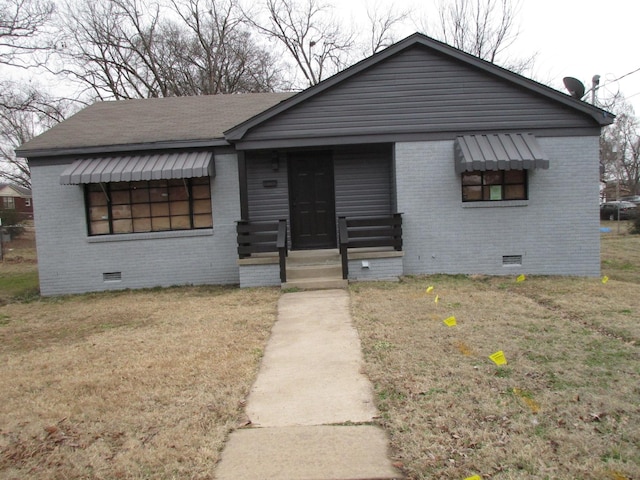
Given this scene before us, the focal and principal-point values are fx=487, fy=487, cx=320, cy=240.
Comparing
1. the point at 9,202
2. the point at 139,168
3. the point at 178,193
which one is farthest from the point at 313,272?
the point at 9,202

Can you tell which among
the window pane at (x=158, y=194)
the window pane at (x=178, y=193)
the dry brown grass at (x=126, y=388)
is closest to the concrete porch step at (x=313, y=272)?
the dry brown grass at (x=126, y=388)

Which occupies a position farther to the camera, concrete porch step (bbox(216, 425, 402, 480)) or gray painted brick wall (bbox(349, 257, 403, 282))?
gray painted brick wall (bbox(349, 257, 403, 282))

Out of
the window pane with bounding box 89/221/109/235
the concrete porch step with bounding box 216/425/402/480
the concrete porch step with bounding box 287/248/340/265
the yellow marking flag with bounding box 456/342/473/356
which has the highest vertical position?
the window pane with bounding box 89/221/109/235

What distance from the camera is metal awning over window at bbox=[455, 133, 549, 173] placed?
9406 millimetres

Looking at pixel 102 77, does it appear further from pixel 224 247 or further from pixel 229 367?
pixel 229 367

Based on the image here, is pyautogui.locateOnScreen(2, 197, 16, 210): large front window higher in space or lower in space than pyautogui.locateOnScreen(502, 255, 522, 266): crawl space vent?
higher

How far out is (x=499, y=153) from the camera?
31.3 feet

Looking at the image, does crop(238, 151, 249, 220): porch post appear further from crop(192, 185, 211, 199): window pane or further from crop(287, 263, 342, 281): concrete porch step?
crop(287, 263, 342, 281): concrete porch step

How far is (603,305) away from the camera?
23.7ft

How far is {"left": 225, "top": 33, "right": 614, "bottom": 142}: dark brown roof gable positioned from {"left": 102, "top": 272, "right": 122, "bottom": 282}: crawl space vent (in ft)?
13.1

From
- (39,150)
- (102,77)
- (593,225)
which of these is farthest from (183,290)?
(102,77)

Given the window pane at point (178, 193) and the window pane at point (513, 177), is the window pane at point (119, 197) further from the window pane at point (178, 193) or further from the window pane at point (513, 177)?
the window pane at point (513, 177)

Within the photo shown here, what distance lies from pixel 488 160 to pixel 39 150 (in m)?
9.42

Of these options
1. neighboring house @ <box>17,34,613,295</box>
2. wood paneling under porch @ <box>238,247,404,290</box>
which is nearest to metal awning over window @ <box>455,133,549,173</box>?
neighboring house @ <box>17,34,613,295</box>
